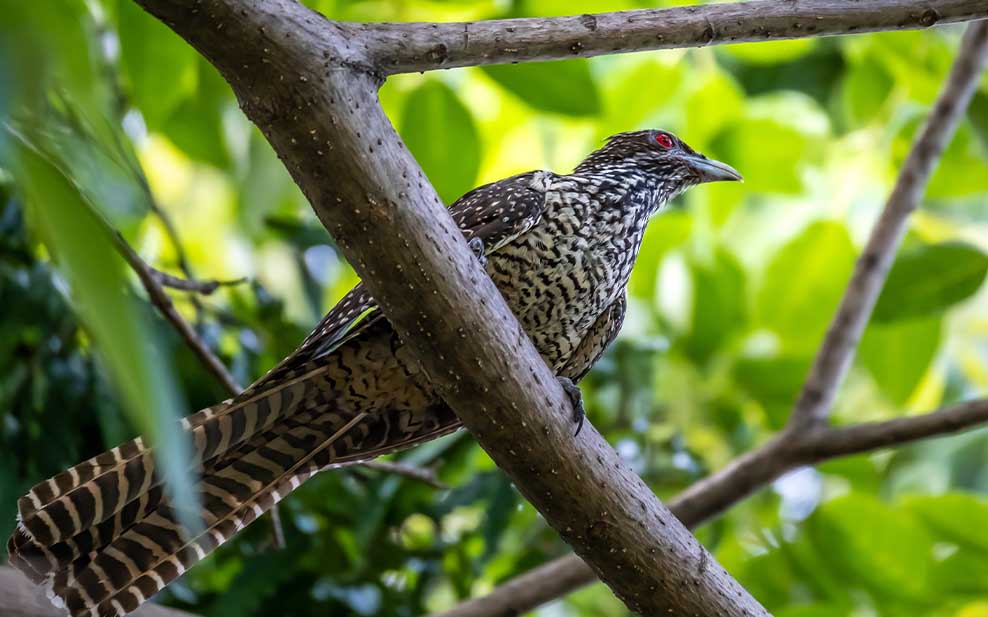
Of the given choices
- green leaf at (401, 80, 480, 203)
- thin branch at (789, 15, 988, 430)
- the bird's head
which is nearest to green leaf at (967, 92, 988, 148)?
thin branch at (789, 15, 988, 430)

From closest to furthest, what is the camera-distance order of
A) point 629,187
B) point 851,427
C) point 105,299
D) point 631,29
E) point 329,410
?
point 105,299 < point 631,29 < point 329,410 < point 629,187 < point 851,427

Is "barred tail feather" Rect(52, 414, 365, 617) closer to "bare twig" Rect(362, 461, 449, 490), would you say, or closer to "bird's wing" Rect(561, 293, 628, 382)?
"bare twig" Rect(362, 461, 449, 490)

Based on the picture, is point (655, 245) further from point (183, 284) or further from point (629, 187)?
point (183, 284)

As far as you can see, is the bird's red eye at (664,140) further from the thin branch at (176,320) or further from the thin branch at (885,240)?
the thin branch at (176,320)

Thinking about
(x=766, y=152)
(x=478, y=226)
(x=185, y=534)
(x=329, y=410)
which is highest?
(x=766, y=152)

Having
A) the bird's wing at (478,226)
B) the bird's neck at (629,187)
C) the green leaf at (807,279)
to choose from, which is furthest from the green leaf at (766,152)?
the bird's wing at (478,226)

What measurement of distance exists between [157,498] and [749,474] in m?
1.78

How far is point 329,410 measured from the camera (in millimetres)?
2770

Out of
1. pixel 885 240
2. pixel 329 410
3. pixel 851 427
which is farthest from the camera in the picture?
pixel 885 240

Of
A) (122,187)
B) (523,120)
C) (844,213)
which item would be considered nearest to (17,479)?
(523,120)

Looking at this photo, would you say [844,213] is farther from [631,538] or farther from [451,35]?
[451,35]

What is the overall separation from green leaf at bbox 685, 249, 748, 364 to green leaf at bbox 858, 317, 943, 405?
17.4 inches

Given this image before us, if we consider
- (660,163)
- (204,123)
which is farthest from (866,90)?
(204,123)

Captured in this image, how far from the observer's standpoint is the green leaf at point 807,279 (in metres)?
3.75
